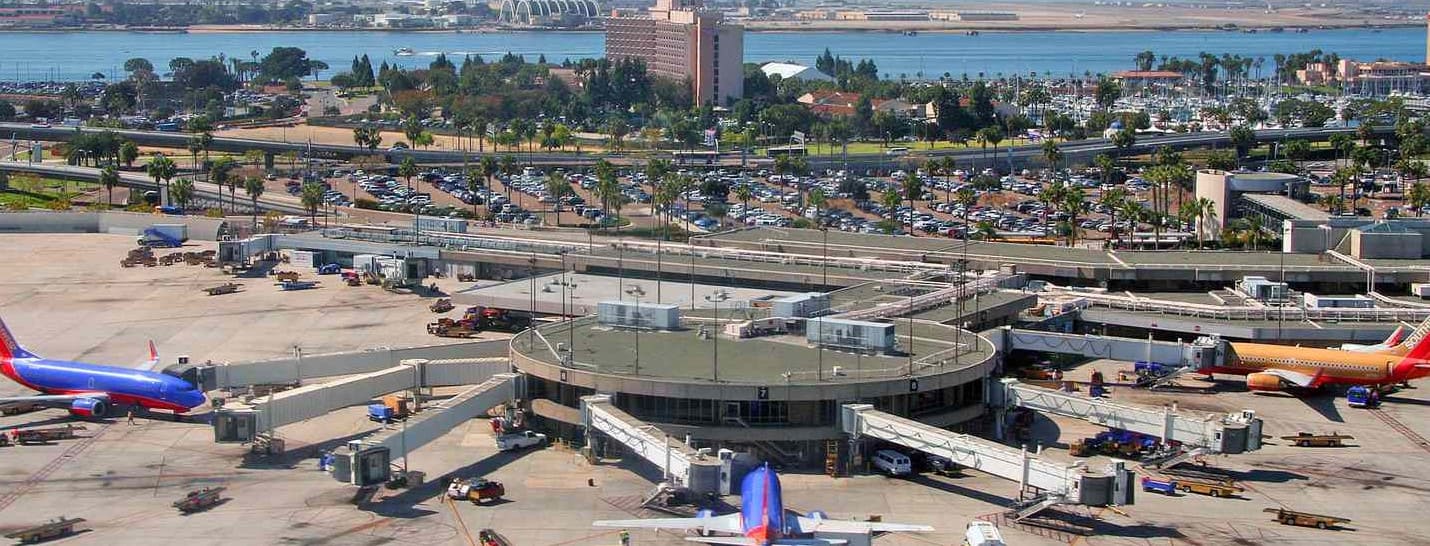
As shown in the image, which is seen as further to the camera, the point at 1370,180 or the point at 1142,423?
the point at 1370,180

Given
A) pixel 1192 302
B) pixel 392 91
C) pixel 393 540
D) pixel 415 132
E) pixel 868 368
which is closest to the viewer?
pixel 393 540

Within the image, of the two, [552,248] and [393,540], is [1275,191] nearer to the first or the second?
[552,248]

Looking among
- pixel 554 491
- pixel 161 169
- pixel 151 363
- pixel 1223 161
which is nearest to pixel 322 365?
pixel 151 363

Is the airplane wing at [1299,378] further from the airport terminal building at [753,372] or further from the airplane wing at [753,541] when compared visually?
the airplane wing at [753,541]

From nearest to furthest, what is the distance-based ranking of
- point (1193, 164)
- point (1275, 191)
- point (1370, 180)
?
1. point (1275, 191)
2. point (1370, 180)
3. point (1193, 164)

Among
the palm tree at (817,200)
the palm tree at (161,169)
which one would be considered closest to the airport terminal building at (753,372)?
the palm tree at (817,200)

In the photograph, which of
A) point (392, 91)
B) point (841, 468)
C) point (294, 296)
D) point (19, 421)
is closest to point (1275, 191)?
point (294, 296)

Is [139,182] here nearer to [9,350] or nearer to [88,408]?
[9,350]
